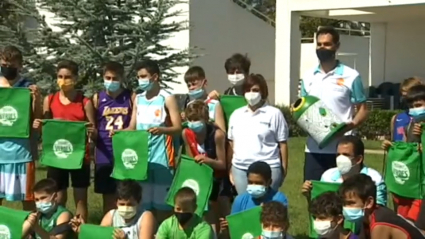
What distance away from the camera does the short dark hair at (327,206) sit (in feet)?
20.4

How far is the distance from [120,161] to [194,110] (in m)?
0.99

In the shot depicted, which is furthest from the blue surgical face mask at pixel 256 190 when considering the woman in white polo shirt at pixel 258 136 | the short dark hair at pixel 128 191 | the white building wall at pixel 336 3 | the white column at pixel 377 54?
the white column at pixel 377 54

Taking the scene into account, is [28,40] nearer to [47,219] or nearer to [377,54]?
[47,219]

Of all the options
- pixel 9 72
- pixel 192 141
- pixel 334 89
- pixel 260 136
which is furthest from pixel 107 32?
pixel 334 89

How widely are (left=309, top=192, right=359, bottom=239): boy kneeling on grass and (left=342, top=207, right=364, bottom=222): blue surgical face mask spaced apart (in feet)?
0.21

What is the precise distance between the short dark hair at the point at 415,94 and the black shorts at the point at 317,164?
0.88 meters

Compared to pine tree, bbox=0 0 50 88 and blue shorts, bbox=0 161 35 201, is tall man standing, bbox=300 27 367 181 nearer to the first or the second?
blue shorts, bbox=0 161 35 201

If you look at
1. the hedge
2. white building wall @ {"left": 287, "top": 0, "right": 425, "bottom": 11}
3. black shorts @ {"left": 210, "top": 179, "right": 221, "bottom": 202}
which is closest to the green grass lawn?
black shorts @ {"left": 210, "top": 179, "right": 221, "bottom": 202}

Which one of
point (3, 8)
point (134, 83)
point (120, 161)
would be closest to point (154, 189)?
point (120, 161)

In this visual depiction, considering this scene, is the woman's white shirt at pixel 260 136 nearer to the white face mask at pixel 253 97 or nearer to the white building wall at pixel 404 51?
the white face mask at pixel 253 97

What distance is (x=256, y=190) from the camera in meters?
7.07

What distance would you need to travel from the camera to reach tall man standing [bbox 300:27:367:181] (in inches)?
290

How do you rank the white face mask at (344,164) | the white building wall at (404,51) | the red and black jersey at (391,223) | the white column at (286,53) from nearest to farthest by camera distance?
the red and black jersey at (391,223) → the white face mask at (344,164) → the white column at (286,53) → the white building wall at (404,51)

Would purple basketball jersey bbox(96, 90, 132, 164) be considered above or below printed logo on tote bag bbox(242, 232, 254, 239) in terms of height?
above
